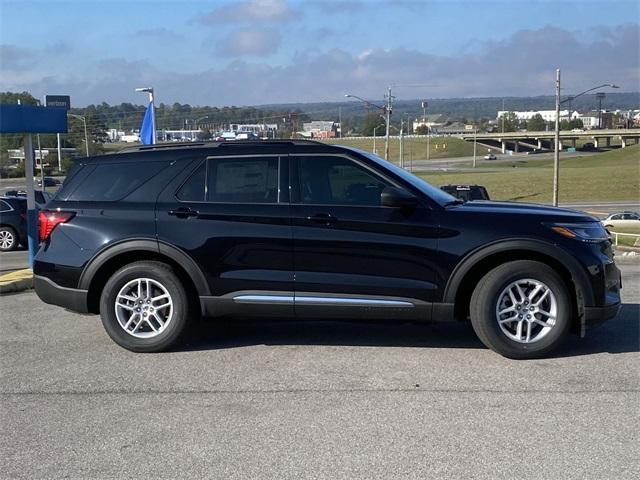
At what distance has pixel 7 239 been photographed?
1766cm

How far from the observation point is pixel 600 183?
6619 centimetres

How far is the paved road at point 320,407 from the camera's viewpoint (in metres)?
3.81

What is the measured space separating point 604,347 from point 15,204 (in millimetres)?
15672

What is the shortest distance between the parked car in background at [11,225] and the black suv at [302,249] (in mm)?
12453

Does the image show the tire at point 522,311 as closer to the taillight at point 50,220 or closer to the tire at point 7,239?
the taillight at point 50,220

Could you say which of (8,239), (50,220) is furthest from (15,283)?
(8,239)

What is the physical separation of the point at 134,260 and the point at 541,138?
5871 inches

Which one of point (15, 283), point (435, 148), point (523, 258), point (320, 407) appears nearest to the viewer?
point (320, 407)

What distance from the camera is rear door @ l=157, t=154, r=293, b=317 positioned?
5789 mm

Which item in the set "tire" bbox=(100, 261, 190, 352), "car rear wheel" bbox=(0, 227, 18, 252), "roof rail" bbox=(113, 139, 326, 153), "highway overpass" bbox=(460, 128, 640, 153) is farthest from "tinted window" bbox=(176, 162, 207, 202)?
"highway overpass" bbox=(460, 128, 640, 153)

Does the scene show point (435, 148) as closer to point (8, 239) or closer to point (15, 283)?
point (8, 239)

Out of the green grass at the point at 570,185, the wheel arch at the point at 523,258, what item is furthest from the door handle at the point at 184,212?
the green grass at the point at 570,185

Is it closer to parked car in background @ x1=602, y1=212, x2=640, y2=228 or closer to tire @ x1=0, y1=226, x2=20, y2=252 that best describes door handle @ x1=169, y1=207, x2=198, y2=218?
tire @ x1=0, y1=226, x2=20, y2=252

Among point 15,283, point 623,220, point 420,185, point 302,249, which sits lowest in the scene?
point 623,220
